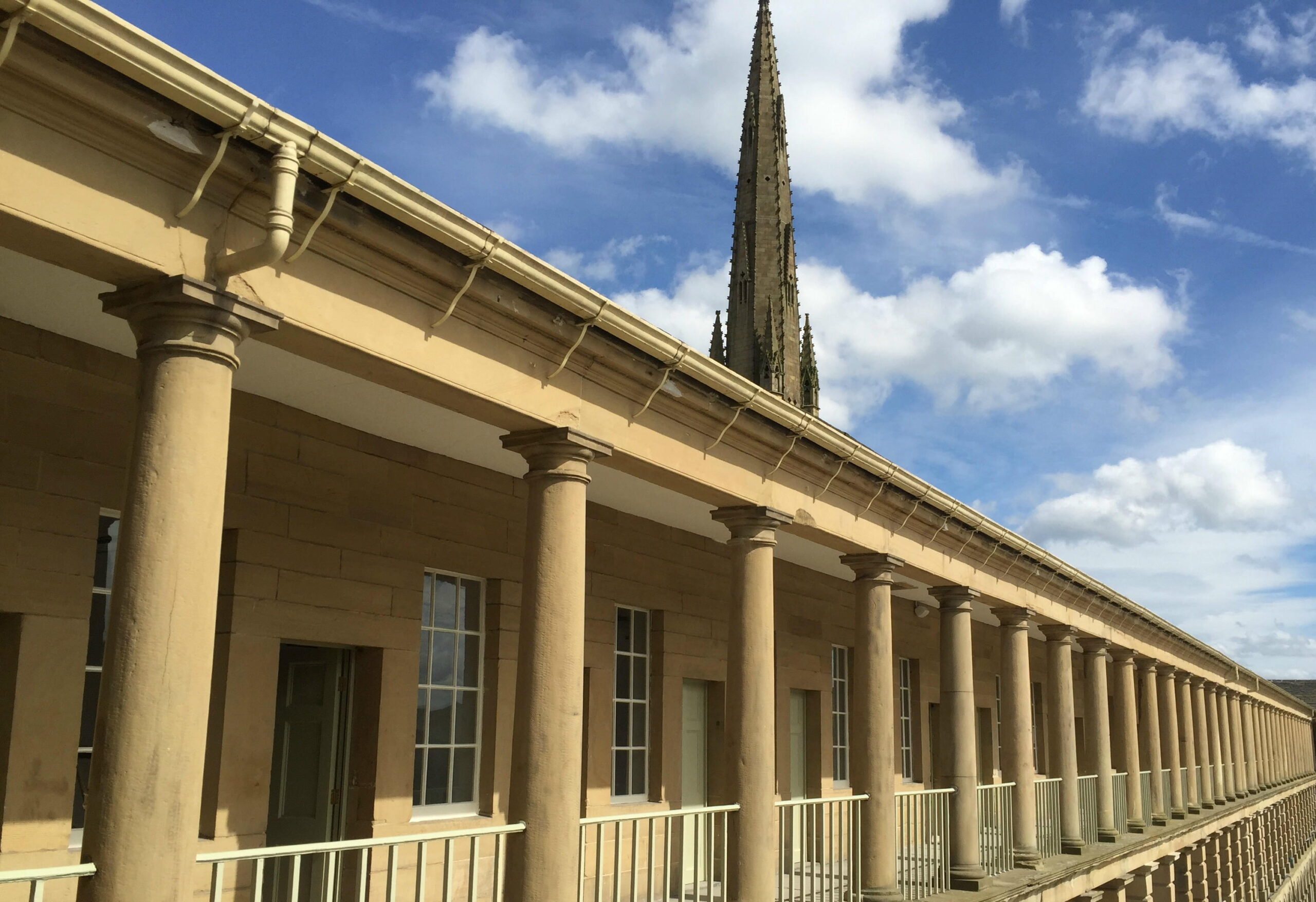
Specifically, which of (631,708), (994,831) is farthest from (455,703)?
(994,831)

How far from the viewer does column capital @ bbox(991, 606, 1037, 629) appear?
527 inches

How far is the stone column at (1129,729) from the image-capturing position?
1719 centimetres

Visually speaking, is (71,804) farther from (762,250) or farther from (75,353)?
(762,250)

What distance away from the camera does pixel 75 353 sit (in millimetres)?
6105

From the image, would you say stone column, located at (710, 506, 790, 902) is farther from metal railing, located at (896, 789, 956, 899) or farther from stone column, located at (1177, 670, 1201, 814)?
stone column, located at (1177, 670, 1201, 814)

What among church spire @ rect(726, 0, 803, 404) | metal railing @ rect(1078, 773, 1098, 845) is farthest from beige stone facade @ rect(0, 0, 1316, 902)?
church spire @ rect(726, 0, 803, 404)

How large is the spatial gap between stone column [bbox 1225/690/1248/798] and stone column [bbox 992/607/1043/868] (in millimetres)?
18191

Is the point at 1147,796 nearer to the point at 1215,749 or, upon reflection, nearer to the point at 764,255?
the point at 1215,749

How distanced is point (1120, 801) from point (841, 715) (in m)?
5.20

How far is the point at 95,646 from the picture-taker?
630 cm

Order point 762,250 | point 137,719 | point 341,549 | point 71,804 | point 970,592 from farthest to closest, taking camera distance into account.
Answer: point 762,250, point 970,592, point 341,549, point 71,804, point 137,719

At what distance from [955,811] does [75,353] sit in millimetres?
8602

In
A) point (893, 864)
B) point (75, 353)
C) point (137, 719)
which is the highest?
point (75, 353)

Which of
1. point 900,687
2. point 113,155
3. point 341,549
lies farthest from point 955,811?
point 113,155
